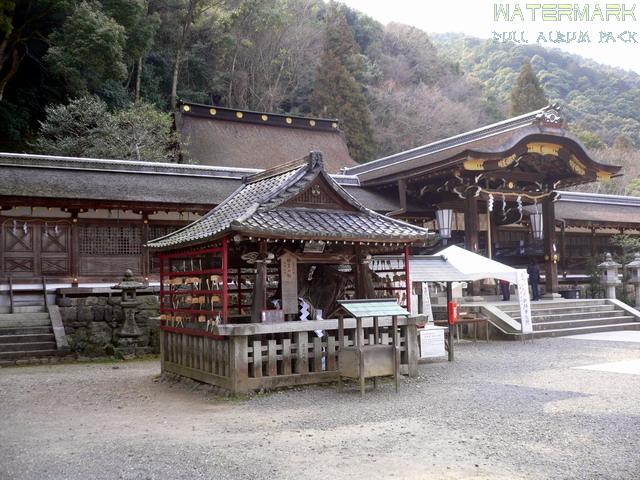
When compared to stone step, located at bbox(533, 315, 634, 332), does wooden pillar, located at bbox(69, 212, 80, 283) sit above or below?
above

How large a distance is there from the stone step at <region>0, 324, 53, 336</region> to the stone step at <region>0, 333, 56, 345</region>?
11 cm

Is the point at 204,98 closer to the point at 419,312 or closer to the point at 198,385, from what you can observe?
the point at 419,312

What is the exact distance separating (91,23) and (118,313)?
47.1 ft

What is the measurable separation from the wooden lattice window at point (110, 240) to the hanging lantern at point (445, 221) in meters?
10.1

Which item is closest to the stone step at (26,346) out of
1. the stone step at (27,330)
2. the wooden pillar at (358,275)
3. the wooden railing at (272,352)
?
the stone step at (27,330)

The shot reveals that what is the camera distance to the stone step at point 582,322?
57.2ft

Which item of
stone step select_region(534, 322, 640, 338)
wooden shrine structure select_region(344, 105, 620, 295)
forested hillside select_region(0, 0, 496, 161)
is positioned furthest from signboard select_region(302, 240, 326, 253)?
forested hillside select_region(0, 0, 496, 161)

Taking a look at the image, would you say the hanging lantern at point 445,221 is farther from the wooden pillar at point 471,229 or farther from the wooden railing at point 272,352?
the wooden railing at point 272,352

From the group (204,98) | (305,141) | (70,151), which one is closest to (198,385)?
(70,151)

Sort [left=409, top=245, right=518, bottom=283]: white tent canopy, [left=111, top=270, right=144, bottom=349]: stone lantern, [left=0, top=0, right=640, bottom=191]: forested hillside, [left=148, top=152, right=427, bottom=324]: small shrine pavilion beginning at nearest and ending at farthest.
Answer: [left=148, top=152, right=427, bottom=324]: small shrine pavilion
[left=409, top=245, right=518, bottom=283]: white tent canopy
[left=111, top=270, right=144, bottom=349]: stone lantern
[left=0, top=0, right=640, bottom=191]: forested hillside

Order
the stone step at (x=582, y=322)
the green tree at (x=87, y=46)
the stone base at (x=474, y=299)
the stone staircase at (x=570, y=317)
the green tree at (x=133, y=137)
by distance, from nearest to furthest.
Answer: the stone staircase at (x=570, y=317) < the stone step at (x=582, y=322) < the stone base at (x=474, y=299) < the green tree at (x=133, y=137) < the green tree at (x=87, y=46)

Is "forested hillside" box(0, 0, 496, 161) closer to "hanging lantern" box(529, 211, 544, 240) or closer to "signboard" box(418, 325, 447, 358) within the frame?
"hanging lantern" box(529, 211, 544, 240)

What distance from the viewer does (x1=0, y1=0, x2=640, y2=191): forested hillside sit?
82.1ft

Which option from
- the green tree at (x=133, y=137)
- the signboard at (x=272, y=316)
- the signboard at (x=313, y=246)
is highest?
the green tree at (x=133, y=137)
